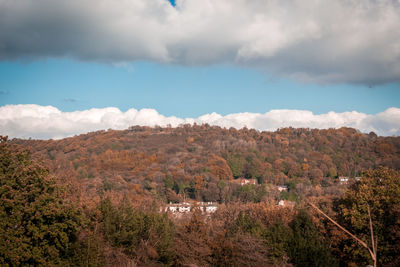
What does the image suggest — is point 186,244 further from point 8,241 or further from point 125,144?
point 125,144

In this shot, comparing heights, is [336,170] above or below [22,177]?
below

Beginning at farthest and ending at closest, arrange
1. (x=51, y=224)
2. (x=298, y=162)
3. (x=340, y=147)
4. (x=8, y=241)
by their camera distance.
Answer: (x=340, y=147) < (x=298, y=162) < (x=51, y=224) < (x=8, y=241)

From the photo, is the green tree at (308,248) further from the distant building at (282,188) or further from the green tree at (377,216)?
the distant building at (282,188)

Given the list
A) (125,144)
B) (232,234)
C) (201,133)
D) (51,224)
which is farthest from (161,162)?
(51,224)

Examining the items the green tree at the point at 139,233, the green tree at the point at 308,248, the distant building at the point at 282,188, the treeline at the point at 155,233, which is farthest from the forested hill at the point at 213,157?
the green tree at the point at 139,233

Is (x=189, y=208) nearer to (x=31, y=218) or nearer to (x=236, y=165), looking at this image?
(x=236, y=165)

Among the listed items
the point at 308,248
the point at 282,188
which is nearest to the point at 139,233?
the point at 308,248
